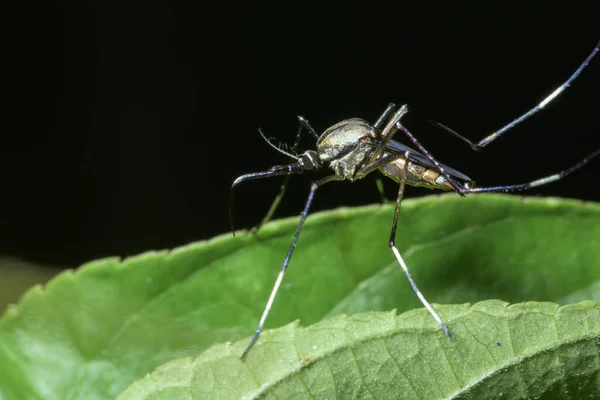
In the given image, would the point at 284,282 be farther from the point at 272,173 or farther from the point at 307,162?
the point at 307,162

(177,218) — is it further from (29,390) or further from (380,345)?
(380,345)

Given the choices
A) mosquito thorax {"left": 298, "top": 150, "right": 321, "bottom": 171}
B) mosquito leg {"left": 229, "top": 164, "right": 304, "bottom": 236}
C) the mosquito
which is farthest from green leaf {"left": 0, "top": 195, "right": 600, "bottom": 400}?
mosquito thorax {"left": 298, "top": 150, "right": 321, "bottom": 171}

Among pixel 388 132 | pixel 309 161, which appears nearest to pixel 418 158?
pixel 388 132

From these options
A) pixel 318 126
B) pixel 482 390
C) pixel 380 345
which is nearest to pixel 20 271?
pixel 318 126

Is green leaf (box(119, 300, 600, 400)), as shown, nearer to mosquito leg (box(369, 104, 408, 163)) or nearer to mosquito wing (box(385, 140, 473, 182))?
mosquito wing (box(385, 140, 473, 182))

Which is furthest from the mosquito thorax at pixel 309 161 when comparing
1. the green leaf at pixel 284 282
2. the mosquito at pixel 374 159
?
the green leaf at pixel 284 282

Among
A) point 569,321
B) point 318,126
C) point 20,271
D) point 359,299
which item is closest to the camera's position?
point 569,321
